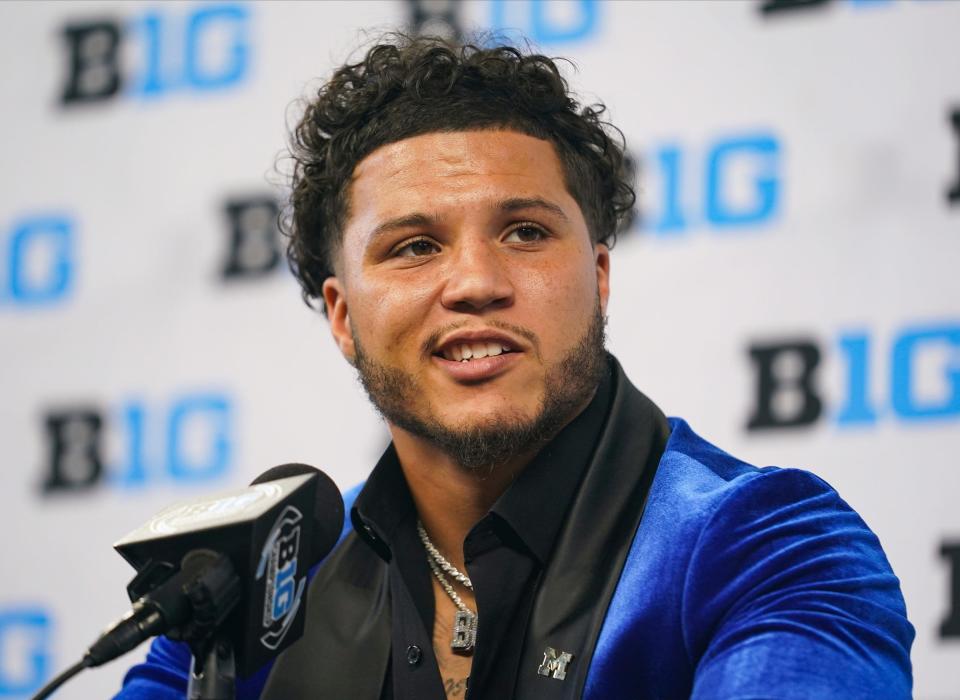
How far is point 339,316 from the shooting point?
261 cm

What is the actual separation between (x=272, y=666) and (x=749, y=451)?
1264mm

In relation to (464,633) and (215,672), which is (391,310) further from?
(215,672)

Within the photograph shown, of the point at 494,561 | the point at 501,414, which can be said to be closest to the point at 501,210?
the point at 501,414

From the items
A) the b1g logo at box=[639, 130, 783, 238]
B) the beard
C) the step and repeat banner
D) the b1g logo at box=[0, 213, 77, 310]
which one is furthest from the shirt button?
the b1g logo at box=[0, 213, 77, 310]

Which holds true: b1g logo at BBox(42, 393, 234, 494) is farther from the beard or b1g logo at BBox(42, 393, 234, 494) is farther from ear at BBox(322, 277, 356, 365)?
the beard

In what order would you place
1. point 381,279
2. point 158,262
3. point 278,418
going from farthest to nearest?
point 158,262
point 278,418
point 381,279

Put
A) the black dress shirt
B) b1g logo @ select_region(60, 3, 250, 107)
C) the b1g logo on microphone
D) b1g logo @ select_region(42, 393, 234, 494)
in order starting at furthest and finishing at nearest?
b1g logo @ select_region(60, 3, 250, 107) < b1g logo @ select_region(42, 393, 234, 494) < the black dress shirt < the b1g logo on microphone

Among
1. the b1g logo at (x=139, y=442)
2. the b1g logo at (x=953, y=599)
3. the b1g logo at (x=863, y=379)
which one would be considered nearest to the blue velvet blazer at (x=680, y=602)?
the b1g logo at (x=863, y=379)

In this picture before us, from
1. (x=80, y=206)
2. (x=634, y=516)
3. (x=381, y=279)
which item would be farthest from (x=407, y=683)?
(x=80, y=206)

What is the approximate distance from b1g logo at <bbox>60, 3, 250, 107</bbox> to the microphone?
2.30m

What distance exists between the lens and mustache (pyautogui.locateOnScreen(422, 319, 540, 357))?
2129 millimetres

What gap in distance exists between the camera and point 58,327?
3705 mm

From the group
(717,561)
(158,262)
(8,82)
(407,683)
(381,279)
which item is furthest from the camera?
(8,82)

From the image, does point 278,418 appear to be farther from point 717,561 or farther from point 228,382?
point 717,561
